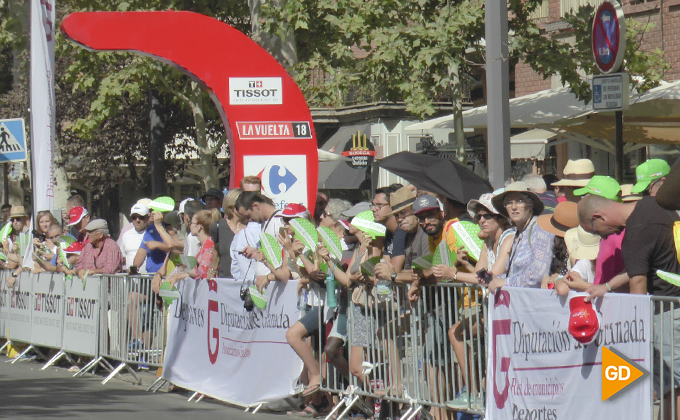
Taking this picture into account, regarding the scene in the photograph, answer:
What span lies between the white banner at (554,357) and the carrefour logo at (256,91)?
4776 mm

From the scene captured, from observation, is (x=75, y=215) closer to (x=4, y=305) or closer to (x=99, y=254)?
(x=4, y=305)

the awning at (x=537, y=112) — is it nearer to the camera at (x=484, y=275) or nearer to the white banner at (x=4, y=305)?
the camera at (x=484, y=275)

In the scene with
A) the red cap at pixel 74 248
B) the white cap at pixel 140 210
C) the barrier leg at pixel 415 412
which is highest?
the white cap at pixel 140 210

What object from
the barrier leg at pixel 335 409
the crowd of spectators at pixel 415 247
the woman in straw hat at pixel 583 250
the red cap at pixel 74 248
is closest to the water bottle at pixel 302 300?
the crowd of spectators at pixel 415 247

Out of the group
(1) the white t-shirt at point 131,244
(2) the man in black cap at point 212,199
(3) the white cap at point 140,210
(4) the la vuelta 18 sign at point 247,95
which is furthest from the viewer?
(1) the white t-shirt at point 131,244

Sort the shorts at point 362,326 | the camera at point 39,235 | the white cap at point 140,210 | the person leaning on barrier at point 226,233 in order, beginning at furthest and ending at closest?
1. the camera at point 39,235
2. the white cap at point 140,210
3. the person leaning on barrier at point 226,233
4. the shorts at point 362,326

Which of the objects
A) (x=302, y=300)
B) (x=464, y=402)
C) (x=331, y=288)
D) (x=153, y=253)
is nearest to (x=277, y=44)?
(x=153, y=253)

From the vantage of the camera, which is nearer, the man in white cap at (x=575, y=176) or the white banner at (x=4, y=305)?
the man in white cap at (x=575, y=176)

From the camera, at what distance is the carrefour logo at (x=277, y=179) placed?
1162cm

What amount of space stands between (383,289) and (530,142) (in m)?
11.3

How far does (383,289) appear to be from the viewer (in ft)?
27.9

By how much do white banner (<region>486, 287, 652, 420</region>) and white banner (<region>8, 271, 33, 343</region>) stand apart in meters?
8.16

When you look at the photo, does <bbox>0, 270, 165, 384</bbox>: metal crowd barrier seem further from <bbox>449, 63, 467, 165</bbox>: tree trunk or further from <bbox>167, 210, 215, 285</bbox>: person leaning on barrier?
<bbox>449, 63, 467, 165</bbox>: tree trunk

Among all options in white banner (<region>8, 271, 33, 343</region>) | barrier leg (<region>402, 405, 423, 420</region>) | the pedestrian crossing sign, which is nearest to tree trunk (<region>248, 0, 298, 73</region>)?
white banner (<region>8, 271, 33, 343</region>)
